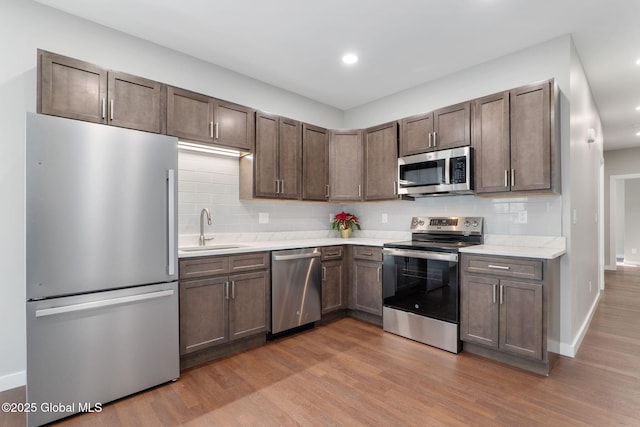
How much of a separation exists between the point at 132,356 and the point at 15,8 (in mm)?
2686

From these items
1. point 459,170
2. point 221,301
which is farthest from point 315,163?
point 221,301

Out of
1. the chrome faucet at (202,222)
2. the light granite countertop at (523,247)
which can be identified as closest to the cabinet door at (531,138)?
the light granite countertop at (523,247)

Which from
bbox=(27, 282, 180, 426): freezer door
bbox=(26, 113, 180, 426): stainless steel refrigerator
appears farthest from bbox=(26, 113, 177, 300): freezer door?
bbox=(27, 282, 180, 426): freezer door

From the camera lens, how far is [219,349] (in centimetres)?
276

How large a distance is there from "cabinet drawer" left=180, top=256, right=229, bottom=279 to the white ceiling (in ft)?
6.56

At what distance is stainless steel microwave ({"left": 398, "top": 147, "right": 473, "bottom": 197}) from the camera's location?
10.0ft

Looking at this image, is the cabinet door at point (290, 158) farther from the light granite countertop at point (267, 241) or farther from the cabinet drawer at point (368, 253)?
the cabinet drawer at point (368, 253)

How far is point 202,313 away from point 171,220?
841mm

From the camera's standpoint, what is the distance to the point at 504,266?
2566 millimetres

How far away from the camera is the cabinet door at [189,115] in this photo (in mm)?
2707

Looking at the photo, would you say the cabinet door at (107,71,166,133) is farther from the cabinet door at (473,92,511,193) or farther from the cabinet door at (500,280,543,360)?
the cabinet door at (500,280,543,360)

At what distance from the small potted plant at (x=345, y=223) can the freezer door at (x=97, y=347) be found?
250cm

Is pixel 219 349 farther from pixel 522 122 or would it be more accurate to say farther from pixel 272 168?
pixel 522 122

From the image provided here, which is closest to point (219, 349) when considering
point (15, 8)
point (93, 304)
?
point (93, 304)
